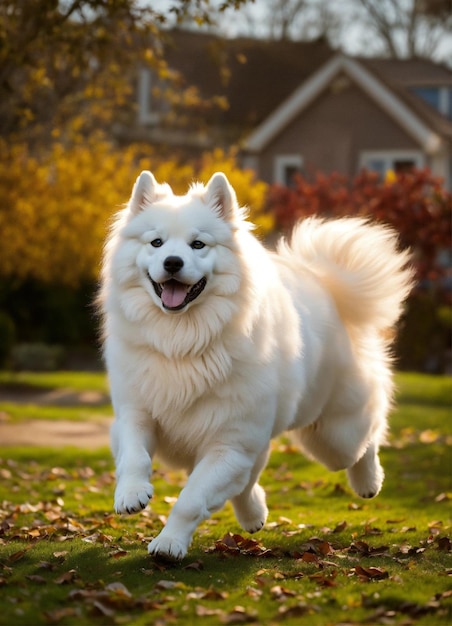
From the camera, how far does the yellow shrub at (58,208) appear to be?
1950 centimetres

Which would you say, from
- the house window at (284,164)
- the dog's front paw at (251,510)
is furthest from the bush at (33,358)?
the dog's front paw at (251,510)

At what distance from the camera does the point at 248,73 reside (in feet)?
114

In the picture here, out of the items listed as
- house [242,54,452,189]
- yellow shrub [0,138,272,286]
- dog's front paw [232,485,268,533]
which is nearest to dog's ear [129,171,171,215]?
dog's front paw [232,485,268,533]

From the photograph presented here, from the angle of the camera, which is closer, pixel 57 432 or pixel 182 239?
pixel 182 239

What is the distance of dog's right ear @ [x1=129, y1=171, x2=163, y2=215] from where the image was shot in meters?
5.85

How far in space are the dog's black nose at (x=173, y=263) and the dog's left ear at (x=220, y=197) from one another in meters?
0.54

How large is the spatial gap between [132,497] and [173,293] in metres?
1.07

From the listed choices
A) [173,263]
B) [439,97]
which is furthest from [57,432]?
[439,97]

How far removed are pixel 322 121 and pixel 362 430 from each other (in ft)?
83.3

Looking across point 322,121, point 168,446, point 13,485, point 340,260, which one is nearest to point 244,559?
point 168,446

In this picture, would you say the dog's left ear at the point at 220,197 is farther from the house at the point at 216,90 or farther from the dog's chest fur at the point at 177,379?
the house at the point at 216,90

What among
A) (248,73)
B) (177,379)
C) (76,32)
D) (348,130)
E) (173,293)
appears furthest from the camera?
(248,73)

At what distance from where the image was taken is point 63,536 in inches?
254

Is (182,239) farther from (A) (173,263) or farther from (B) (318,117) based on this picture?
(B) (318,117)
